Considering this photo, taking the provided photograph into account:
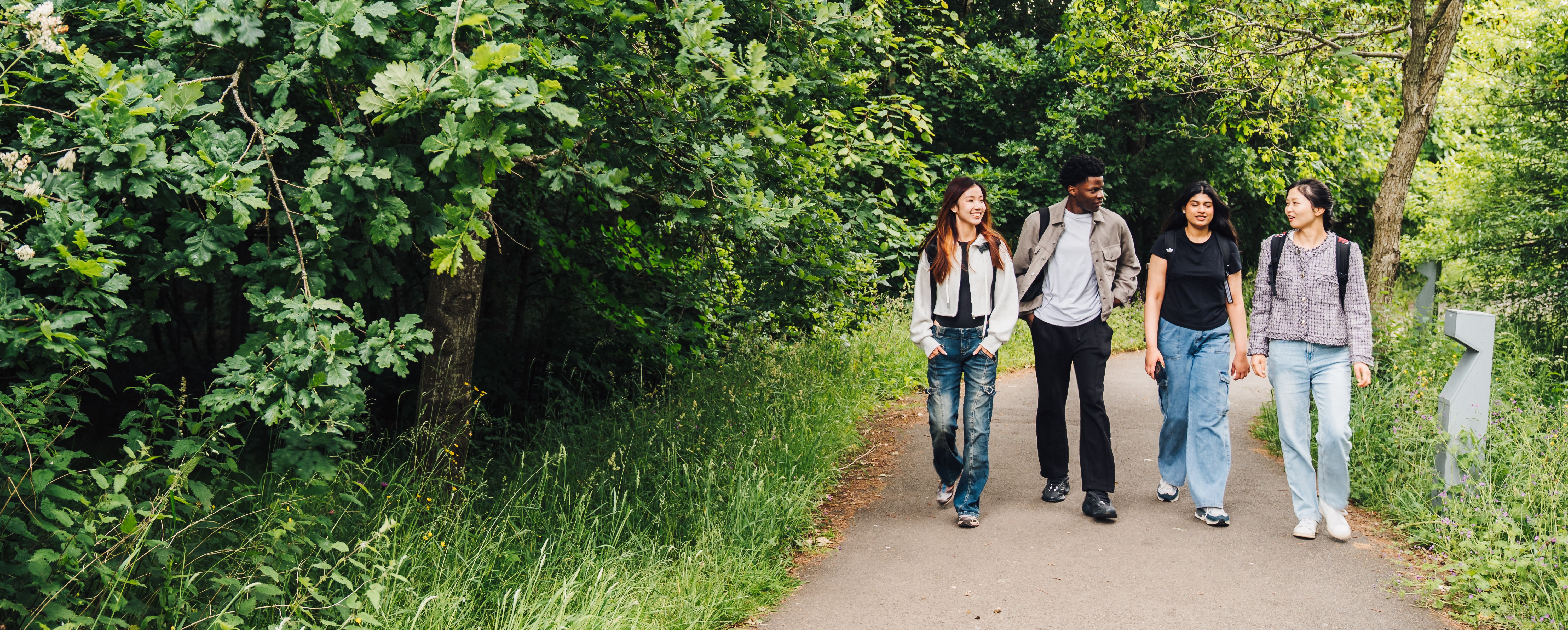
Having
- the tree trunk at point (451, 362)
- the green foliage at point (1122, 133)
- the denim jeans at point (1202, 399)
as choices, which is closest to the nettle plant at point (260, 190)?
the tree trunk at point (451, 362)

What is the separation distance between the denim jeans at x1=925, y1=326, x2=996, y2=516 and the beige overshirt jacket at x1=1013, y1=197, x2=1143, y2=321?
1.18ft

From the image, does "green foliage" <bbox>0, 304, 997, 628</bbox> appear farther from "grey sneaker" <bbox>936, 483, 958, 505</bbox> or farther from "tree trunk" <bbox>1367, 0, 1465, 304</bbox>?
"tree trunk" <bbox>1367, 0, 1465, 304</bbox>

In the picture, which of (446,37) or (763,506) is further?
(763,506)

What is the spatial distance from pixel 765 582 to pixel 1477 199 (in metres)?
9.12

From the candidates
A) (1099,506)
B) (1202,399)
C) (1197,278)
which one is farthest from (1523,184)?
(1099,506)

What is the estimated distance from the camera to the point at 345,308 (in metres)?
2.79

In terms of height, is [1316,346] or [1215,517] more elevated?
[1316,346]

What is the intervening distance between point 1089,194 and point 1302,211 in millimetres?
1041

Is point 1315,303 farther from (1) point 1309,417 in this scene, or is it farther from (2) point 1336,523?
(2) point 1336,523

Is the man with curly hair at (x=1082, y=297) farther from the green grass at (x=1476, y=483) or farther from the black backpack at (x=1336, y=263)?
the green grass at (x=1476, y=483)

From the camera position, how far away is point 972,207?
203 inches

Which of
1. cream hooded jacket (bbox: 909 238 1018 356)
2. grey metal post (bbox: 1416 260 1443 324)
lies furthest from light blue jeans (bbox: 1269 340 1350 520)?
grey metal post (bbox: 1416 260 1443 324)

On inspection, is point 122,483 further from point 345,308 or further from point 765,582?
point 765,582

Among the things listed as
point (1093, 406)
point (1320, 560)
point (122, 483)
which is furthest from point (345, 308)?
point (1320, 560)
